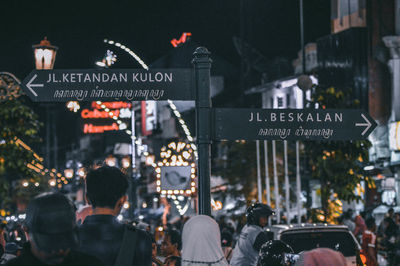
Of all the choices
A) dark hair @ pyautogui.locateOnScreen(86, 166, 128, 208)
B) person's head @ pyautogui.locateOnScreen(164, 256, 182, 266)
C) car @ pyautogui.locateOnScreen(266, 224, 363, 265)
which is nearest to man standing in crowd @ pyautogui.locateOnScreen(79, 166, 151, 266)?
dark hair @ pyautogui.locateOnScreen(86, 166, 128, 208)

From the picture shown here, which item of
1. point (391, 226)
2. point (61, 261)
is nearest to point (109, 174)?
point (61, 261)

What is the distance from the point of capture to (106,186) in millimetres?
5199

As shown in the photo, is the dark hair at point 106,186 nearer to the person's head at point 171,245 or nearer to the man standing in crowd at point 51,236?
the man standing in crowd at point 51,236

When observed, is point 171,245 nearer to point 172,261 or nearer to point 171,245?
point 171,245

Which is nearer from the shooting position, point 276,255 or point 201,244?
point 201,244

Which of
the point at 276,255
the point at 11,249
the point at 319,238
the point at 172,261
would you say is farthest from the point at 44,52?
the point at 276,255

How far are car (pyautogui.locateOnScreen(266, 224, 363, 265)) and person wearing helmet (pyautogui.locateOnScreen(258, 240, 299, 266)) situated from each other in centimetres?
566

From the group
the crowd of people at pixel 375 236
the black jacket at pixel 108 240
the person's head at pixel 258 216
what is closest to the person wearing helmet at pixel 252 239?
the person's head at pixel 258 216

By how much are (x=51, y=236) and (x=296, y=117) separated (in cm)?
628

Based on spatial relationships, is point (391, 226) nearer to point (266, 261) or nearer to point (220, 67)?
point (266, 261)

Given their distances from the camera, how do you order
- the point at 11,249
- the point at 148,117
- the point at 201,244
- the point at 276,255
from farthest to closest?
the point at 148,117
the point at 11,249
the point at 276,255
the point at 201,244

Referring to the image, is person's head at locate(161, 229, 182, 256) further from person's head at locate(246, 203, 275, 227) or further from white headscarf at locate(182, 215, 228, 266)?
white headscarf at locate(182, 215, 228, 266)

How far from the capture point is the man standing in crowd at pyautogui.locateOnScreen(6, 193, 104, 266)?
4.02m

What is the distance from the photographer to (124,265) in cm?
516
